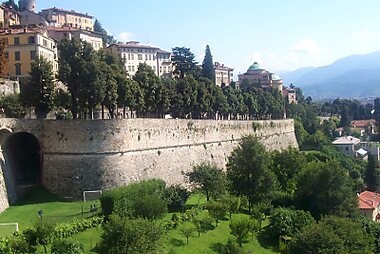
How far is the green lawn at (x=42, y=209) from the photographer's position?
32.6 meters

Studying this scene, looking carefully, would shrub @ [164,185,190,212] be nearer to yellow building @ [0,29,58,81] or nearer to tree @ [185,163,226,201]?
tree @ [185,163,226,201]

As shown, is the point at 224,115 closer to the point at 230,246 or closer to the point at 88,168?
the point at 88,168

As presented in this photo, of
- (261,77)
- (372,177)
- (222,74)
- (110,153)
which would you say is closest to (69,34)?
(110,153)

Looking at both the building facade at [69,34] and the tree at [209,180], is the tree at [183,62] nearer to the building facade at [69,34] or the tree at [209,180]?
the building facade at [69,34]

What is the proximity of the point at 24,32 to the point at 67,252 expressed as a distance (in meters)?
41.5

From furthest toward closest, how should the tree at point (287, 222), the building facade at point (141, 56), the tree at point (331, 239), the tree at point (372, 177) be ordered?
1. the building facade at point (141, 56)
2. the tree at point (372, 177)
3. the tree at point (287, 222)
4. the tree at point (331, 239)

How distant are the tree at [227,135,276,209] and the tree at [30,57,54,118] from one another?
57.8 ft

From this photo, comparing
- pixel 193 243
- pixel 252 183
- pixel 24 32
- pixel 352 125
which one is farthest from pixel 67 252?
pixel 352 125

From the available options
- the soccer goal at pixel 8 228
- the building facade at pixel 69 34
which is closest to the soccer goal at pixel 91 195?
the soccer goal at pixel 8 228

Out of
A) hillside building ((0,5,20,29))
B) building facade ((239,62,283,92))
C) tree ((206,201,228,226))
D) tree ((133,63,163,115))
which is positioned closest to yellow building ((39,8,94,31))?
hillside building ((0,5,20,29))

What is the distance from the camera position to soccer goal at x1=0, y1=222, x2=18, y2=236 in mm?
29434

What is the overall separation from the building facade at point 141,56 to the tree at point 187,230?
58826 mm

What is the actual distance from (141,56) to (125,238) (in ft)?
260

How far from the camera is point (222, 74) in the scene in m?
138
